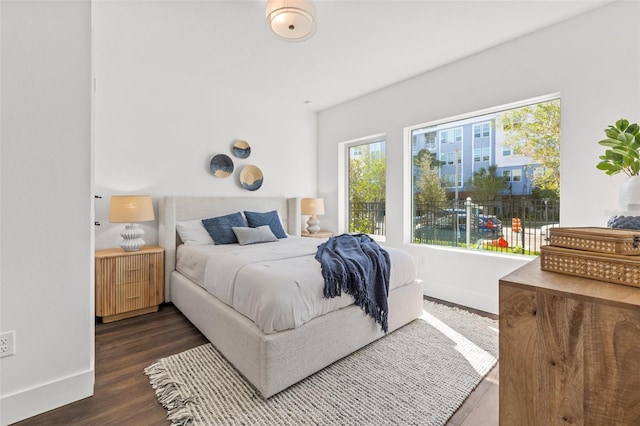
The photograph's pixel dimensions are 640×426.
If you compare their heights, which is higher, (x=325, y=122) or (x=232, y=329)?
(x=325, y=122)

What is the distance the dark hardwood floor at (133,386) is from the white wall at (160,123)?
1239 millimetres

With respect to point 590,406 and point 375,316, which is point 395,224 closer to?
point 375,316

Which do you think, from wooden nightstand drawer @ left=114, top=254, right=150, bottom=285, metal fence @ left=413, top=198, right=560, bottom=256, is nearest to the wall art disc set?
wooden nightstand drawer @ left=114, top=254, right=150, bottom=285

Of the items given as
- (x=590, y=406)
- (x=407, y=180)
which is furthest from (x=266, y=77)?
(x=590, y=406)

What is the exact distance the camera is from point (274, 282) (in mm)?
1827

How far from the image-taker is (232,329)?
2002 millimetres

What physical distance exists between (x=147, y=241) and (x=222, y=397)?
238cm

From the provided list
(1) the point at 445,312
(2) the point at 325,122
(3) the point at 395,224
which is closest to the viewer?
(1) the point at 445,312

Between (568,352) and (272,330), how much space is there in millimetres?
1381

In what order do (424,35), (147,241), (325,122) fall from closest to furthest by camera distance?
(424,35) < (147,241) < (325,122)

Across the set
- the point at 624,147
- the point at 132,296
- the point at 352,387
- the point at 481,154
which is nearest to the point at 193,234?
the point at 132,296

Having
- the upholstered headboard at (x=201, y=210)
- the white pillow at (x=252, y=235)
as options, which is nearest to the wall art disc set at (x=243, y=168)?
the upholstered headboard at (x=201, y=210)

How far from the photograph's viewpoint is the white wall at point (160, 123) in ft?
9.78

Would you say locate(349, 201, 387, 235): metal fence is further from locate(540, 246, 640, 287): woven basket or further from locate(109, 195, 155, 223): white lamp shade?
locate(540, 246, 640, 287): woven basket
